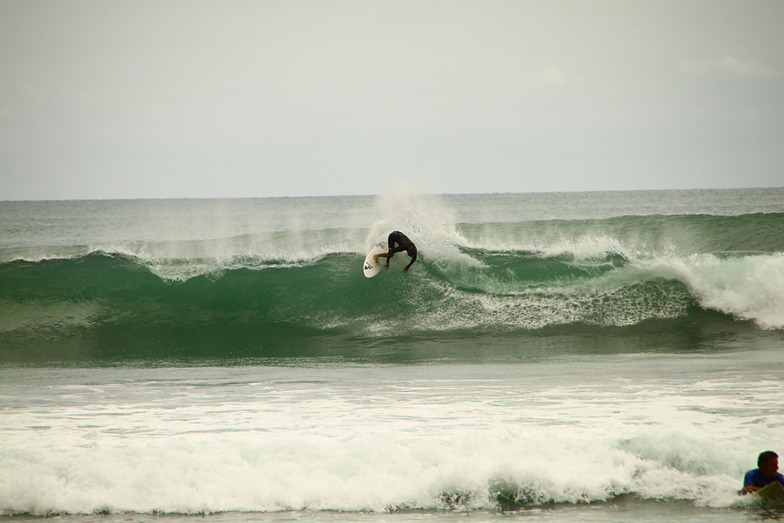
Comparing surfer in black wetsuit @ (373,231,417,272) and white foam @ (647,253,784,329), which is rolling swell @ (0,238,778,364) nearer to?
white foam @ (647,253,784,329)

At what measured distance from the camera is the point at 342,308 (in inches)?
537

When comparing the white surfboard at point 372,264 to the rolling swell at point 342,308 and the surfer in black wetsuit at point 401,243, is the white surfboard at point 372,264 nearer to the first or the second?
the rolling swell at point 342,308

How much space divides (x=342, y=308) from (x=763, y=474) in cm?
942

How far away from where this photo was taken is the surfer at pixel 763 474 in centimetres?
498

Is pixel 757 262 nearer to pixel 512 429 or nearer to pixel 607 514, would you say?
pixel 512 429

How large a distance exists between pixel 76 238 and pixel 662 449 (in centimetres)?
3562

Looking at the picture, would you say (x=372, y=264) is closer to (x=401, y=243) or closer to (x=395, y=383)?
(x=401, y=243)

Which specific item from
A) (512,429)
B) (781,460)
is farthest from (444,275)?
(781,460)

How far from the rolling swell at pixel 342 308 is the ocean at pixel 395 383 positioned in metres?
0.06

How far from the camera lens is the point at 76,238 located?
117 feet

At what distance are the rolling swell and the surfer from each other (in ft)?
18.8

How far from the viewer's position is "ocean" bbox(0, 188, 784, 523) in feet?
17.2

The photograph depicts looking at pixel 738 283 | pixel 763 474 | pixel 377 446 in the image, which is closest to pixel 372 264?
pixel 738 283

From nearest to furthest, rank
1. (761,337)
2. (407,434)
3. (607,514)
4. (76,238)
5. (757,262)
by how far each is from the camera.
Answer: (607,514) < (407,434) < (761,337) < (757,262) < (76,238)
